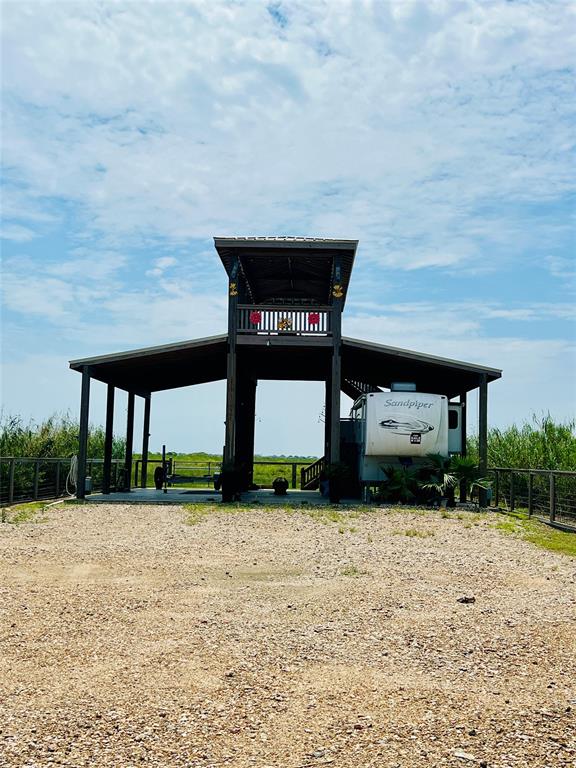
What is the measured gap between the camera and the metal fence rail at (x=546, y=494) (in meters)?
14.6

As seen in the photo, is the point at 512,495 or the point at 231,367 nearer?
the point at 512,495

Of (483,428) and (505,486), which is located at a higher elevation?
(483,428)

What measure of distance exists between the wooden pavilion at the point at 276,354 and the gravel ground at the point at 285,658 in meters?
8.54

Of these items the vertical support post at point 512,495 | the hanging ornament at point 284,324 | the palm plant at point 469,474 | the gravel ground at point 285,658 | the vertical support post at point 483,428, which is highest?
the hanging ornament at point 284,324

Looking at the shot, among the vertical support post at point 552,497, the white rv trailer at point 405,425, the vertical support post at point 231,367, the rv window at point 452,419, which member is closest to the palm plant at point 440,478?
the white rv trailer at point 405,425

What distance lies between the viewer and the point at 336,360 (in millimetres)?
18250

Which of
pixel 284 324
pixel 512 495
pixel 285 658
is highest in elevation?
pixel 284 324

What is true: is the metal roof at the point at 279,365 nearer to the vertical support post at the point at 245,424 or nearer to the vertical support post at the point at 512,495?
the vertical support post at the point at 245,424

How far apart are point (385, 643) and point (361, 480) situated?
43.3 feet

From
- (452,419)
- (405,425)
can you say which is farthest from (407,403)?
(452,419)

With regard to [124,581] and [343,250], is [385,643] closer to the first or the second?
[124,581]

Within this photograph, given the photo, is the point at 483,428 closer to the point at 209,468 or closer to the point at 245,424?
the point at 245,424

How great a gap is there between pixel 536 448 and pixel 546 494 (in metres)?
4.40

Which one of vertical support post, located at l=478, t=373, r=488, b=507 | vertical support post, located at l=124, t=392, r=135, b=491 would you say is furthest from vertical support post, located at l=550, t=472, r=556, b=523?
vertical support post, located at l=124, t=392, r=135, b=491
